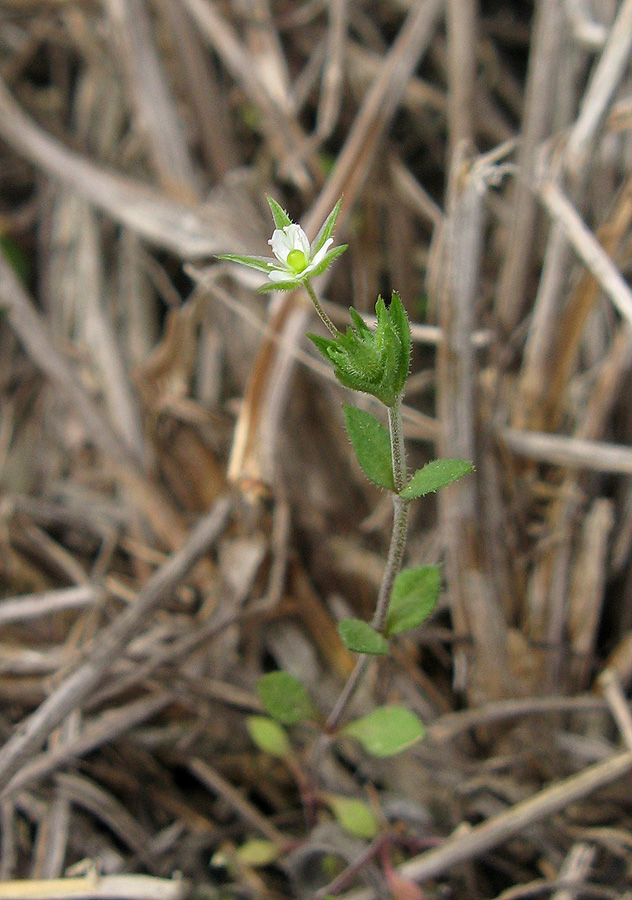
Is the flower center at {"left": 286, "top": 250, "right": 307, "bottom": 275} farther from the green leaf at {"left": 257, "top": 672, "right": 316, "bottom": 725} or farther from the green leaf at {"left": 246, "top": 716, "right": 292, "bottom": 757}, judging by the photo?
the green leaf at {"left": 246, "top": 716, "right": 292, "bottom": 757}

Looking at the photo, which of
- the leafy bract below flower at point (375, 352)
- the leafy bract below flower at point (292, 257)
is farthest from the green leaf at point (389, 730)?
the leafy bract below flower at point (292, 257)

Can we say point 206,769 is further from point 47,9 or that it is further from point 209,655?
point 47,9

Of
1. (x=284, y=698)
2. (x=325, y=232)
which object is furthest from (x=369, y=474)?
(x=284, y=698)

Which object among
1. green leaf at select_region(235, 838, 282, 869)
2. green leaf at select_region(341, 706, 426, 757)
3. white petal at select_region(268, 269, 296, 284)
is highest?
white petal at select_region(268, 269, 296, 284)

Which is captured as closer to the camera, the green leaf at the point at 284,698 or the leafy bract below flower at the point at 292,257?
the leafy bract below flower at the point at 292,257

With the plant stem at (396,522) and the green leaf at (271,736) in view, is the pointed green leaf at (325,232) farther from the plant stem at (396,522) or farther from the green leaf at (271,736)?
the green leaf at (271,736)

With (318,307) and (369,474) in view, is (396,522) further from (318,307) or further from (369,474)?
(318,307)

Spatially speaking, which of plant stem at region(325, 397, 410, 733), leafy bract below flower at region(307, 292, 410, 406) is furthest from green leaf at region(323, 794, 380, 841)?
leafy bract below flower at region(307, 292, 410, 406)
